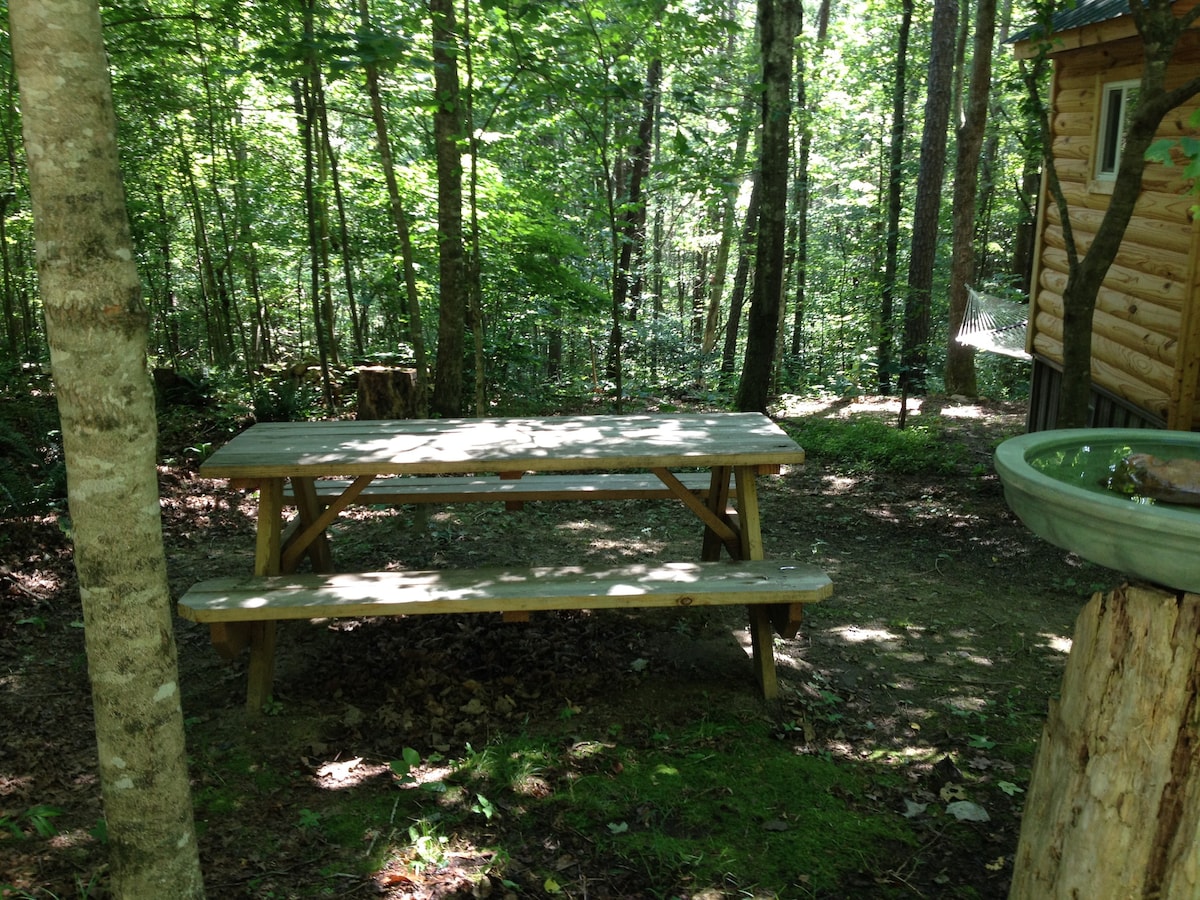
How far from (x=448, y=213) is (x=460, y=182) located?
49 centimetres

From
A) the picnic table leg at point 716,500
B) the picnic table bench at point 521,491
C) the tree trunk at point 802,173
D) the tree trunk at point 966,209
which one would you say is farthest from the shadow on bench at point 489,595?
the tree trunk at point 802,173

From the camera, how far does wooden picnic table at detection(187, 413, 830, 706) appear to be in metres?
3.72

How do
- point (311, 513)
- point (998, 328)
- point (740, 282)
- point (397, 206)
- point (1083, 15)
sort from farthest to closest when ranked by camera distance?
1. point (740, 282)
2. point (998, 328)
3. point (397, 206)
4. point (1083, 15)
5. point (311, 513)

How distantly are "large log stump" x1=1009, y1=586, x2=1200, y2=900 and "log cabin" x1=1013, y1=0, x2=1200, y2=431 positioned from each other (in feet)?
13.2

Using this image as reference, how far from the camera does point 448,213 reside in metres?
8.01

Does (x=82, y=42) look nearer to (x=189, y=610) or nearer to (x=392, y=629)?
(x=189, y=610)

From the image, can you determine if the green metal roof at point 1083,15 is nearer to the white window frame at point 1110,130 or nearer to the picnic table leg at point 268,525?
the white window frame at point 1110,130

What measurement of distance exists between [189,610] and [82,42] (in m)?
2.38

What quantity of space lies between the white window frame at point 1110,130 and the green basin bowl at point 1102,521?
6029 millimetres

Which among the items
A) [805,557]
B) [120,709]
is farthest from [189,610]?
[805,557]

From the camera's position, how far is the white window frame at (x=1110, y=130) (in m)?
6.99

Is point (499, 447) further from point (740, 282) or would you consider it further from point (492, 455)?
point (740, 282)

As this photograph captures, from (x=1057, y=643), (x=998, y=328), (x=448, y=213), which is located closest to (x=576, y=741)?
(x=1057, y=643)

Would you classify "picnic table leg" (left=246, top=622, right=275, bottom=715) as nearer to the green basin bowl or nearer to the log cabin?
the green basin bowl
